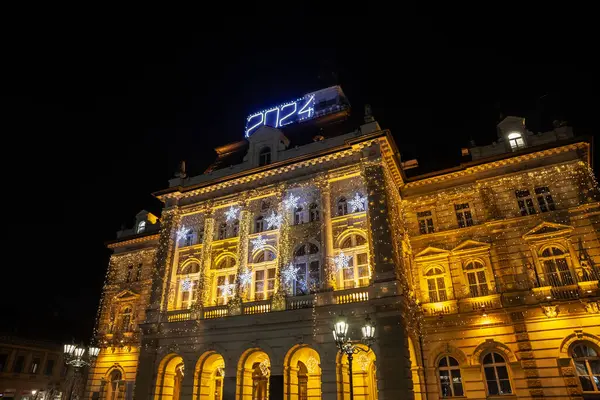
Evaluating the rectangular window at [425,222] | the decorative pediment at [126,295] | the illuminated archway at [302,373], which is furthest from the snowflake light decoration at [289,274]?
the decorative pediment at [126,295]

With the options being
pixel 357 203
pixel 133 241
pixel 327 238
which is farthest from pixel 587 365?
pixel 133 241

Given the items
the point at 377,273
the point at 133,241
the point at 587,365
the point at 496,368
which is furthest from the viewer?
the point at 133,241

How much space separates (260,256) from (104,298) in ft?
60.4

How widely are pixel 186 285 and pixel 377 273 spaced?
15104mm

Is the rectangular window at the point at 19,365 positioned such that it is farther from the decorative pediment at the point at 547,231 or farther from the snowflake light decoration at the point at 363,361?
the decorative pediment at the point at 547,231

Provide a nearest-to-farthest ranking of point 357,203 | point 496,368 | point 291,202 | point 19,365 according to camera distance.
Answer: point 496,368 < point 357,203 < point 291,202 < point 19,365

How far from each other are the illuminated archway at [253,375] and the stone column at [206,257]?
212 inches

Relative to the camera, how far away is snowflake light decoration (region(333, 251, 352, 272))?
25594mm

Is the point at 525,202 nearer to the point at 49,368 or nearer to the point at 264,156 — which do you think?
the point at 264,156

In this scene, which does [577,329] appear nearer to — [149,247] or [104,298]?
[149,247]

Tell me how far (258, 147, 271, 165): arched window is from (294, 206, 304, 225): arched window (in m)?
4.62

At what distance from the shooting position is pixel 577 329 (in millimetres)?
22000

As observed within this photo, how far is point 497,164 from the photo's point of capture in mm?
27422

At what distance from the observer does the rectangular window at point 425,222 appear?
28.7 m
